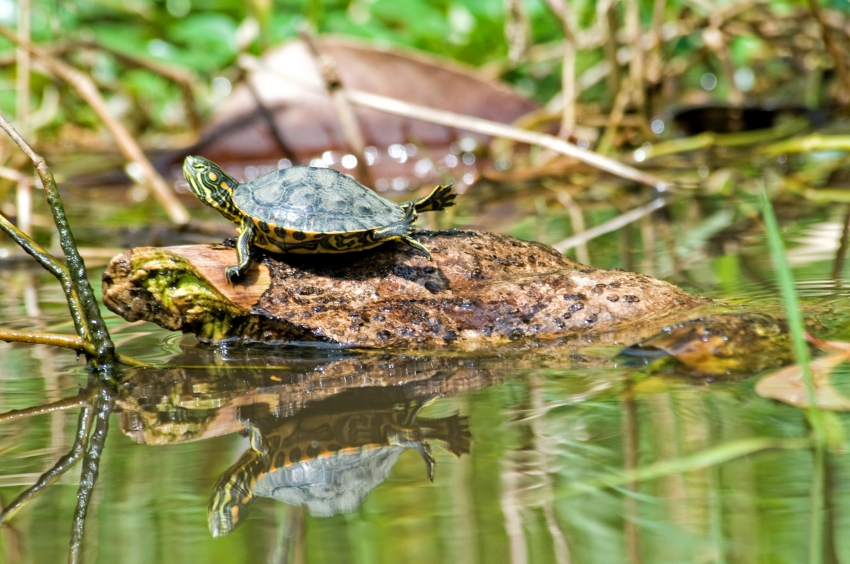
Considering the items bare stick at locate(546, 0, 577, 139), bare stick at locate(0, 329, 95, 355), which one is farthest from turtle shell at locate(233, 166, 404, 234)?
bare stick at locate(546, 0, 577, 139)

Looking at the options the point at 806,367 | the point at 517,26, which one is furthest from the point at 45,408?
the point at 517,26

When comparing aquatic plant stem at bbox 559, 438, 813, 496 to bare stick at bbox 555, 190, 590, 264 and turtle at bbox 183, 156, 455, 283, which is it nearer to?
turtle at bbox 183, 156, 455, 283

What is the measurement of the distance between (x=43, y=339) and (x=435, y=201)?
1229mm

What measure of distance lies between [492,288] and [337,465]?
3.48 ft

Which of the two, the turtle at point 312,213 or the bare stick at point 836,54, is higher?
the bare stick at point 836,54

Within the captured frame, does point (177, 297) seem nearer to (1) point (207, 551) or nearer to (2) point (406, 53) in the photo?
(1) point (207, 551)

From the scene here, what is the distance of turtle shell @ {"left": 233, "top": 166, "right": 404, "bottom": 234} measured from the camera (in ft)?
8.64

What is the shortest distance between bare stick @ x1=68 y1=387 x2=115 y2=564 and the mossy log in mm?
432

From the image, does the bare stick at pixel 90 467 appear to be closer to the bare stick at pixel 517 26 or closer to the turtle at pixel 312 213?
the turtle at pixel 312 213

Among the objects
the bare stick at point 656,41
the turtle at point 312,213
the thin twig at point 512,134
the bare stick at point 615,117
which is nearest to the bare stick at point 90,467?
the turtle at point 312,213

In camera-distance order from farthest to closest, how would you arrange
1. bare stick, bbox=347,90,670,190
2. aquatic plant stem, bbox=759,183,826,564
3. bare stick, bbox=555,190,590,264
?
1. bare stick, bbox=347,90,670,190
2. bare stick, bbox=555,190,590,264
3. aquatic plant stem, bbox=759,183,826,564

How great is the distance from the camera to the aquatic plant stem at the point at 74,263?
2.35 m

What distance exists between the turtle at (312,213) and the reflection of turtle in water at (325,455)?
65cm

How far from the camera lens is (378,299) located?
8.96 ft
